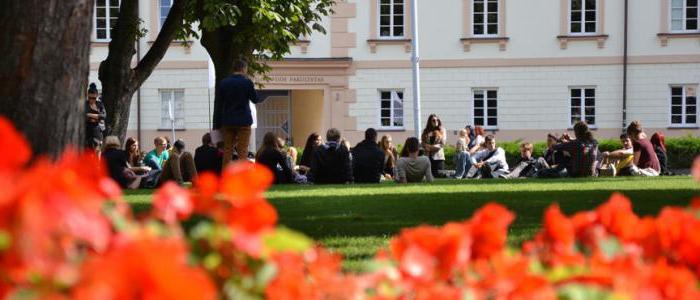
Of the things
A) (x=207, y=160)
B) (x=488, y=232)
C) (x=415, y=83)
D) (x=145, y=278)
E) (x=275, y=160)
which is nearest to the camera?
(x=145, y=278)

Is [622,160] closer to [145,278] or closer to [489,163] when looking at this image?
[489,163]

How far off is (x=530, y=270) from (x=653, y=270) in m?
0.26

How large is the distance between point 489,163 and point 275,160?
9.63 meters

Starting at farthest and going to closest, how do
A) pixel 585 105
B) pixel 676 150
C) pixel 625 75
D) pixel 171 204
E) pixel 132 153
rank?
pixel 585 105 < pixel 625 75 < pixel 676 150 < pixel 132 153 < pixel 171 204

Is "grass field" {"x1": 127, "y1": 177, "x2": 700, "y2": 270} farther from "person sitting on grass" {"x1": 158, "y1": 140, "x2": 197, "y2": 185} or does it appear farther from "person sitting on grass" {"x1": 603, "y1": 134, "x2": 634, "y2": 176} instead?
"person sitting on grass" {"x1": 603, "y1": 134, "x2": 634, "y2": 176}

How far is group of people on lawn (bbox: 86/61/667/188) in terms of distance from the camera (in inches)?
680

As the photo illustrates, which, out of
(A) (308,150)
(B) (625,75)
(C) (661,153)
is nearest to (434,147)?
(C) (661,153)

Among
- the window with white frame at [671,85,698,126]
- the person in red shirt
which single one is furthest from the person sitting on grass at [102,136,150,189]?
the window with white frame at [671,85,698,126]

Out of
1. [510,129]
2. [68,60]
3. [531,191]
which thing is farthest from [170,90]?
[68,60]

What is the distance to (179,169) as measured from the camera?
21203 millimetres

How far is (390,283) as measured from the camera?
8.86 ft

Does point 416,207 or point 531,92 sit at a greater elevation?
point 531,92

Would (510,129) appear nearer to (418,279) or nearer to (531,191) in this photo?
(531,191)

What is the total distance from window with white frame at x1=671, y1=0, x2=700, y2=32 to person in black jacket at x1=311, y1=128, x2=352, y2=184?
23630 millimetres
